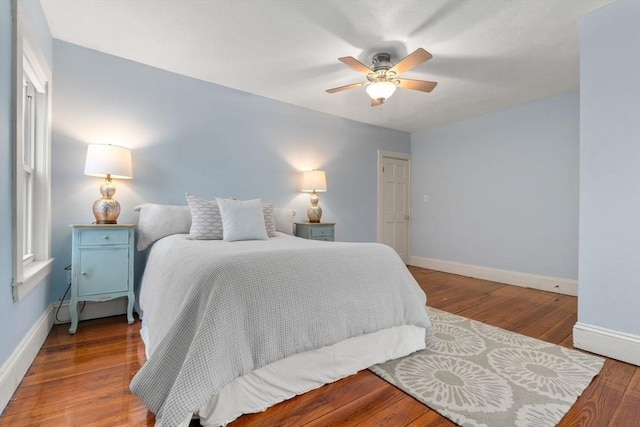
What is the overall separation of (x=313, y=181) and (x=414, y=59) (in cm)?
193

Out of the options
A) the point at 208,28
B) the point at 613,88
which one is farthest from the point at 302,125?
the point at 613,88

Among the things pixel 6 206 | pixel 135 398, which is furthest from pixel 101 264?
pixel 135 398

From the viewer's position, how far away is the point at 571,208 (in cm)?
345

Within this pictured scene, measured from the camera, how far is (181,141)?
307 cm

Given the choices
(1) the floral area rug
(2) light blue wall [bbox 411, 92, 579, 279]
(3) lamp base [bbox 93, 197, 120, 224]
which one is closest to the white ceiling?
(2) light blue wall [bbox 411, 92, 579, 279]

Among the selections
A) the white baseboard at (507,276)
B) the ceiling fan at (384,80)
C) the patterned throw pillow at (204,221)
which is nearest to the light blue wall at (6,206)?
the patterned throw pillow at (204,221)

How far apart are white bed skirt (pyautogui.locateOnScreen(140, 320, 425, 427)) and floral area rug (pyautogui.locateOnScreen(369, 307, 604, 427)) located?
4.3 inches

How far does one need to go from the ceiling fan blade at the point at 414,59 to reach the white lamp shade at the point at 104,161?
2415 millimetres

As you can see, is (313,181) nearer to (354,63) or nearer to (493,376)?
(354,63)

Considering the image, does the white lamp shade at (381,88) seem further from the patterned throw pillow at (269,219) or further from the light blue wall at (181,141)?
the light blue wall at (181,141)

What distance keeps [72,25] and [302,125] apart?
7.95 feet

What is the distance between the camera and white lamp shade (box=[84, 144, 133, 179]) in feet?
7.77

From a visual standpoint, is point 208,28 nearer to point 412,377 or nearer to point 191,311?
point 191,311

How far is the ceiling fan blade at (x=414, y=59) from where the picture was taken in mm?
2066
